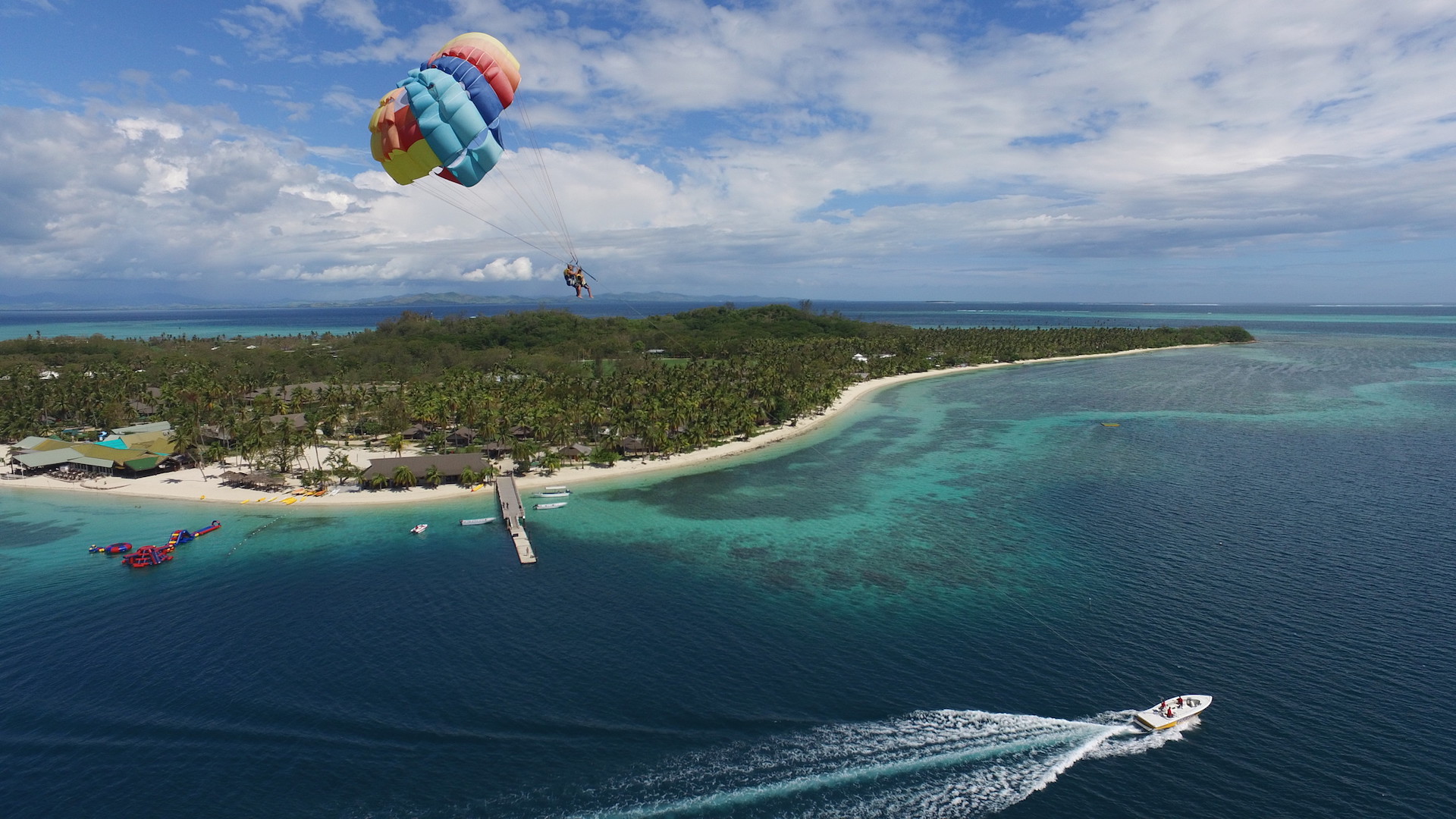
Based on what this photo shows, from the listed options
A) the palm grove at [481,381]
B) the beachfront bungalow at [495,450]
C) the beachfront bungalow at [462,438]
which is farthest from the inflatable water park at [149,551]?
the beachfront bungalow at [462,438]

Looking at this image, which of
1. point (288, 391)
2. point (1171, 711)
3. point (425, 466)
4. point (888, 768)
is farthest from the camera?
point (288, 391)

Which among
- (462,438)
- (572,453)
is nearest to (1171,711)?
(572,453)

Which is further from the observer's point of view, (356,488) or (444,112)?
(356,488)

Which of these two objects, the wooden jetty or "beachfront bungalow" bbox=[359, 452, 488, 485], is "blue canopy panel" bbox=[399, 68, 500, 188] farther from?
"beachfront bungalow" bbox=[359, 452, 488, 485]

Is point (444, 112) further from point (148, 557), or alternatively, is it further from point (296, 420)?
point (296, 420)

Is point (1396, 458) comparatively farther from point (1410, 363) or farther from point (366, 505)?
point (1410, 363)

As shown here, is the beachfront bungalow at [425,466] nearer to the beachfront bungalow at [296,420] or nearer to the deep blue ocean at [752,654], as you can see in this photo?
the deep blue ocean at [752,654]

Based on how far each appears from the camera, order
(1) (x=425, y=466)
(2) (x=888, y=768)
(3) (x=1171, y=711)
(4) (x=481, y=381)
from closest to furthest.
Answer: (2) (x=888, y=768) < (3) (x=1171, y=711) < (1) (x=425, y=466) < (4) (x=481, y=381)
